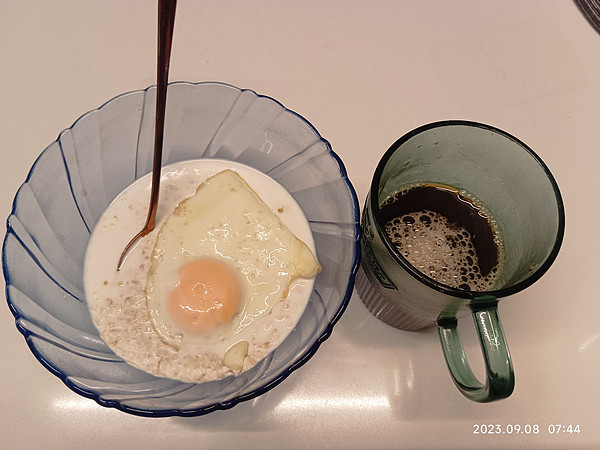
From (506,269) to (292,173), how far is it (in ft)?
1.48

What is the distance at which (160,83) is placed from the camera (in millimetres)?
726

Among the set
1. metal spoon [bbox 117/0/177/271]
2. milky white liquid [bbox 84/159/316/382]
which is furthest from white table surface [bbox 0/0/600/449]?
metal spoon [bbox 117/0/177/271]

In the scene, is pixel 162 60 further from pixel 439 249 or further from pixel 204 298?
pixel 439 249

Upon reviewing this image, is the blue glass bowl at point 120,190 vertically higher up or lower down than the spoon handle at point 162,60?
lower down

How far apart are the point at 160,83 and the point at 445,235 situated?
0.54 meters

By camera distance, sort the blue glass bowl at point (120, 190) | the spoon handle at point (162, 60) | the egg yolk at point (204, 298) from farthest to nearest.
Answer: the egg yolk at point (204, 298)
the blue glass bowl at point (120, 190)
the spoon handle at point (162, 60)

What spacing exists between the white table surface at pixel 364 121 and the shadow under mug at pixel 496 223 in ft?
0.51

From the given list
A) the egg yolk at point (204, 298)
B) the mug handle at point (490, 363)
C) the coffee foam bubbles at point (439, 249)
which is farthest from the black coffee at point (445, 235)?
the egg yolk at point (204, 298)

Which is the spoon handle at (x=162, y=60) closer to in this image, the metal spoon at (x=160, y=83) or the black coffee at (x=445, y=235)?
the metal spoon at (x=160, y=83)

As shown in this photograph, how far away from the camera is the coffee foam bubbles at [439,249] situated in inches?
33.5

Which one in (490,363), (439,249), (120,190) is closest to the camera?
(490,363)

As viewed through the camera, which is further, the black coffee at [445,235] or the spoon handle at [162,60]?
the black coffee at [445,235]

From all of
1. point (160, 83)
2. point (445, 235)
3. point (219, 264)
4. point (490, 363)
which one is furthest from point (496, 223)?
point (160, 83)

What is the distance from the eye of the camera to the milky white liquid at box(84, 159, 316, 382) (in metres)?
0.88
